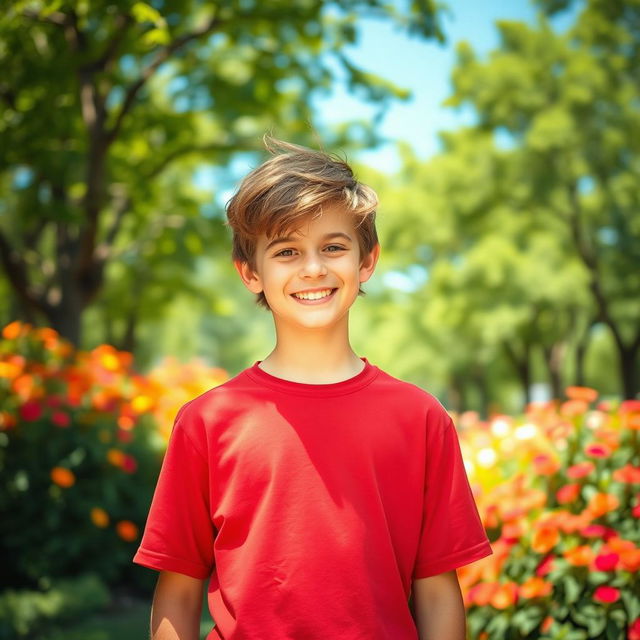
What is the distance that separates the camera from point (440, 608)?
172 centimetres

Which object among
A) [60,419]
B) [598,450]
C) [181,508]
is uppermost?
[181,508]

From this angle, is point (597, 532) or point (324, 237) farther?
point (597, 532)

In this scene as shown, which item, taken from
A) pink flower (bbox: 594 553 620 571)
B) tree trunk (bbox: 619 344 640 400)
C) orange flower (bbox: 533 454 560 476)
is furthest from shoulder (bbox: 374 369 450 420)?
tree trunk (bbox: 619 344 640 400)

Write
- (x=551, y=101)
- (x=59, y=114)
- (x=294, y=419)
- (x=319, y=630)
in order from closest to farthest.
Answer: (x=319, y=630) → (x=294, y=419) → (x=59, y=114) → (x=551, y=101)

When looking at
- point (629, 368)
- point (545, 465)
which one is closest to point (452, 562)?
point (545, 465)

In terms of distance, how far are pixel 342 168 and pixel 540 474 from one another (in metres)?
2.29

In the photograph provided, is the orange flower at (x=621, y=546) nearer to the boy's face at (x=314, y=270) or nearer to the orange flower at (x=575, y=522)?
the orange flower at (x=575, y=522)

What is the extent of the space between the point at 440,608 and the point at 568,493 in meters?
1.84

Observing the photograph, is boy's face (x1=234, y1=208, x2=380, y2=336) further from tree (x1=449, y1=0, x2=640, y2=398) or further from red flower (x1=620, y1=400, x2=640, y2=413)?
tree (x1=449, y1=0, x2=640, y2=398)

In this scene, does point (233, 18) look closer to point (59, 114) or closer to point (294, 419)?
point (59, 114)

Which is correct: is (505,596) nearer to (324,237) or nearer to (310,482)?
(310,482)

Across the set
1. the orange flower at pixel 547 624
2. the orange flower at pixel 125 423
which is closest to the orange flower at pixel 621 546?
the orange flower at pixel 547 624

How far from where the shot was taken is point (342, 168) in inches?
74.7

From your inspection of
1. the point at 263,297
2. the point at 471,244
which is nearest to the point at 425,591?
the point at 263,297
